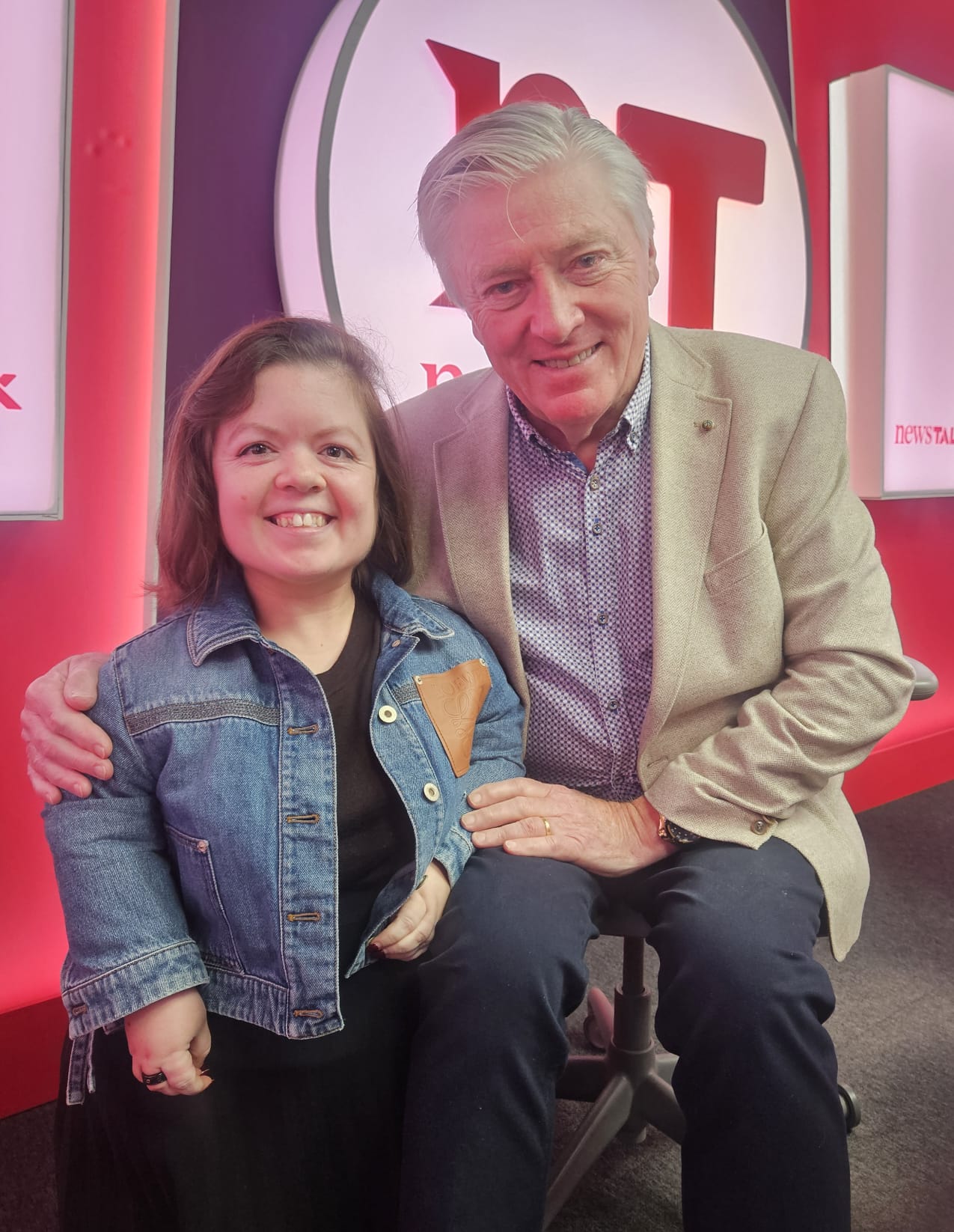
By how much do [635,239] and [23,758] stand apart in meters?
1.54

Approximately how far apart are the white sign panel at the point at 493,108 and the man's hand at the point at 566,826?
3.72 ft

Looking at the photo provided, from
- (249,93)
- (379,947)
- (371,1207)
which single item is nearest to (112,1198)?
(371,1207)

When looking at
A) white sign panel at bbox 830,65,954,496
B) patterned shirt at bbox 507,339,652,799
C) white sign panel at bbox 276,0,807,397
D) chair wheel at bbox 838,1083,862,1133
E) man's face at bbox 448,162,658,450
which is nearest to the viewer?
man's face at bbox 448,162,658,450

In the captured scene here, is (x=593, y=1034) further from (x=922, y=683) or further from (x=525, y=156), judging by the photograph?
(x=525, y=156)

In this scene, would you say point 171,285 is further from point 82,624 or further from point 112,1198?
point 112,1198

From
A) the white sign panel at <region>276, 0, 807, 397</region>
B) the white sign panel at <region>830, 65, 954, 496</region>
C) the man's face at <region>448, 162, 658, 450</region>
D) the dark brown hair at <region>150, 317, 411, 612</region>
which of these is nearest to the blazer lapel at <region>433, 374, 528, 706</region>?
the man's face at <region>448, 162, 658, 450</region>

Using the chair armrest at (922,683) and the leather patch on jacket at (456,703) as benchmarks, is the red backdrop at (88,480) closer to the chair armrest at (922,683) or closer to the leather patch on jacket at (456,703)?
the leather patch on jacket at (456,703)

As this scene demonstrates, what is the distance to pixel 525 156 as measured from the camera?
4.71 feet

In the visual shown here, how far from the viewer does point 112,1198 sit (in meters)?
1.18

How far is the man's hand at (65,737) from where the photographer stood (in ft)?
3.89

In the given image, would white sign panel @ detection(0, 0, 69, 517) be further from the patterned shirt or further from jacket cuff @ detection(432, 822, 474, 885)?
jacket cuff @ detection(432, 822, 474, 885)

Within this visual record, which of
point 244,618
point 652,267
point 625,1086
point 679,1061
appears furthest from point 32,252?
point 625,1086

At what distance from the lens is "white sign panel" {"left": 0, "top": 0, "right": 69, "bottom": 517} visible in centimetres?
169

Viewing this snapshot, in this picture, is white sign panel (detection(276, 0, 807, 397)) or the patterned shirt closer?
the patterned shirt
